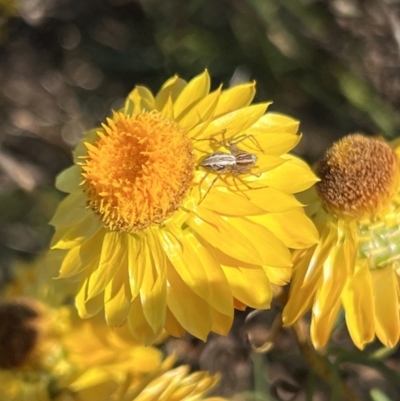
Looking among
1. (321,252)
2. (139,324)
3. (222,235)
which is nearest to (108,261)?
(139,324)

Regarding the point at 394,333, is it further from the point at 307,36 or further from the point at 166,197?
the point at 307,36

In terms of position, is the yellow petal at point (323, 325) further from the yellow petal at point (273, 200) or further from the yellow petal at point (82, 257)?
the yellow petal at point (82, 257)

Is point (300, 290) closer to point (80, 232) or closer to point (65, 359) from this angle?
point (80, 232)

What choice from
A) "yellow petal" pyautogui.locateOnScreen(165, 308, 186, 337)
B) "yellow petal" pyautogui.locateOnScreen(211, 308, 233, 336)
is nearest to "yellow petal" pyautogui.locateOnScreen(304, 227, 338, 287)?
"yellow petal" pyautogui.locateOnScreen(211, 308, 233, 336)

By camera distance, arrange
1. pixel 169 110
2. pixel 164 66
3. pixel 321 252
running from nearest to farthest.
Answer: pixel 321 252 < pixel 169 110 < pixel 164 66

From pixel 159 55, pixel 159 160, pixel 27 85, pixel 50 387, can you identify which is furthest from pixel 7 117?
pixel 159 160

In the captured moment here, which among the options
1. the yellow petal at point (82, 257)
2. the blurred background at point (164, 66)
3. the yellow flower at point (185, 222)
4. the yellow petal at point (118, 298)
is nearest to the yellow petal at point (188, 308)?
the yellow flower at point (185, 222)
